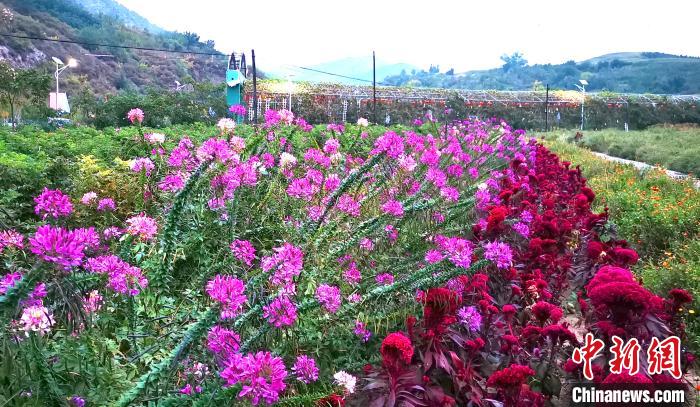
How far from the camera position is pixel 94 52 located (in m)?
47.2

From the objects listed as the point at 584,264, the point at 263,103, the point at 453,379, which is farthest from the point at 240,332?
the point at 263,103

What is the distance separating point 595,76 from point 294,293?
91726 mm

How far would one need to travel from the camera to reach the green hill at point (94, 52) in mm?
39219

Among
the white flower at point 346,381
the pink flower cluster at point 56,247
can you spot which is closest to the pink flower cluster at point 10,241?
the pink flower cluster at point 56,247

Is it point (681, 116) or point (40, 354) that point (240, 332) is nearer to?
point (40, 354)

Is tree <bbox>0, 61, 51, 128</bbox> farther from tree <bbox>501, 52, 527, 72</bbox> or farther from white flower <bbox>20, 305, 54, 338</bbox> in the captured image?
tree <bbox>501, 52, 527, 72</bbox>

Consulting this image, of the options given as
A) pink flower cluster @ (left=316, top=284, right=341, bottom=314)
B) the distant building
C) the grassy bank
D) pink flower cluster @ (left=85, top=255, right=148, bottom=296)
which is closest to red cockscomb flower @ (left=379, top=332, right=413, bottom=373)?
pink flower cluster @ (left=316, top=284, right=341, bottom=314)

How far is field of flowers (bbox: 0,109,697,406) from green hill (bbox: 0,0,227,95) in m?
33.6

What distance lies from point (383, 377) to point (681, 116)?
38.6 m

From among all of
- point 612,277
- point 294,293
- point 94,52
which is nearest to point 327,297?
point 294,293

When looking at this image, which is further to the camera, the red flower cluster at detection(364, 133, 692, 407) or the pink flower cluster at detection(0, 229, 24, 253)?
the red flower cluster at detection(364, 133, 692, 407)

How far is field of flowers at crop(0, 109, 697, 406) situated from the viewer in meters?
1.53
